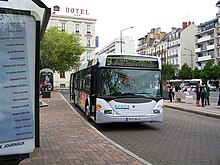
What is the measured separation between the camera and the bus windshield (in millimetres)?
11000

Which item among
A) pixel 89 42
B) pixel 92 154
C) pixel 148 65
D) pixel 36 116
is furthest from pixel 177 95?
pixel 89 42

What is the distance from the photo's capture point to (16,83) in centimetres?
409

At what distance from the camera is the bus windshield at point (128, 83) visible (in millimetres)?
11000

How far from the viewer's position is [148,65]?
11.4m

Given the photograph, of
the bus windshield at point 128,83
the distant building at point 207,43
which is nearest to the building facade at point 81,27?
the distant building at point 207,43

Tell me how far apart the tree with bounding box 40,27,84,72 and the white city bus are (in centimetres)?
3336

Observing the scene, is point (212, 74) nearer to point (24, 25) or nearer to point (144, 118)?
point (144, 118)

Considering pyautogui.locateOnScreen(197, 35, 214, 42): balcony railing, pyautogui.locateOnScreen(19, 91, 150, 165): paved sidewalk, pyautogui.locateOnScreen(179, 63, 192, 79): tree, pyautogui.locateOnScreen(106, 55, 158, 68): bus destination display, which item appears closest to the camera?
pyautogui.locateOnScreen(19, 91, 150, 165): paved sidewalk

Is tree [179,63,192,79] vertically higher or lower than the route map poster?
higher

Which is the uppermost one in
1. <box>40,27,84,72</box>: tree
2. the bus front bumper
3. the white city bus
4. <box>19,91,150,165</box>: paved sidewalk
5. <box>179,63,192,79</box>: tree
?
<box>40,27,84,72</box>: tree

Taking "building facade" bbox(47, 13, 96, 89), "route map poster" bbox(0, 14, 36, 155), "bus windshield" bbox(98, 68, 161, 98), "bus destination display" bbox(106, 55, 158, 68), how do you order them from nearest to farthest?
"route map poster" bbox(0, 14, 36, 155) < "bus windshield" bbox(98, 68, 161, 98) < "bus destination display" bbox(106, 55, 158, 68) < "building facade" bbox(47, 13, 96, 89)

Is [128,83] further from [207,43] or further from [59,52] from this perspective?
[207,43]

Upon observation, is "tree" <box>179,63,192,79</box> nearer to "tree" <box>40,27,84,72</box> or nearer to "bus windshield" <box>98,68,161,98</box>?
"tree" <box>40,27,84,72</box>

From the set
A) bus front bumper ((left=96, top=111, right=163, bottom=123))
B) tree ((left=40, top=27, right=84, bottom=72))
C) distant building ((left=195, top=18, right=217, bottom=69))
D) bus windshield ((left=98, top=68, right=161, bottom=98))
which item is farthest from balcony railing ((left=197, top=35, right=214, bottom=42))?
bus front bumper ((left=96, top=111, right=163, bottom=123))
